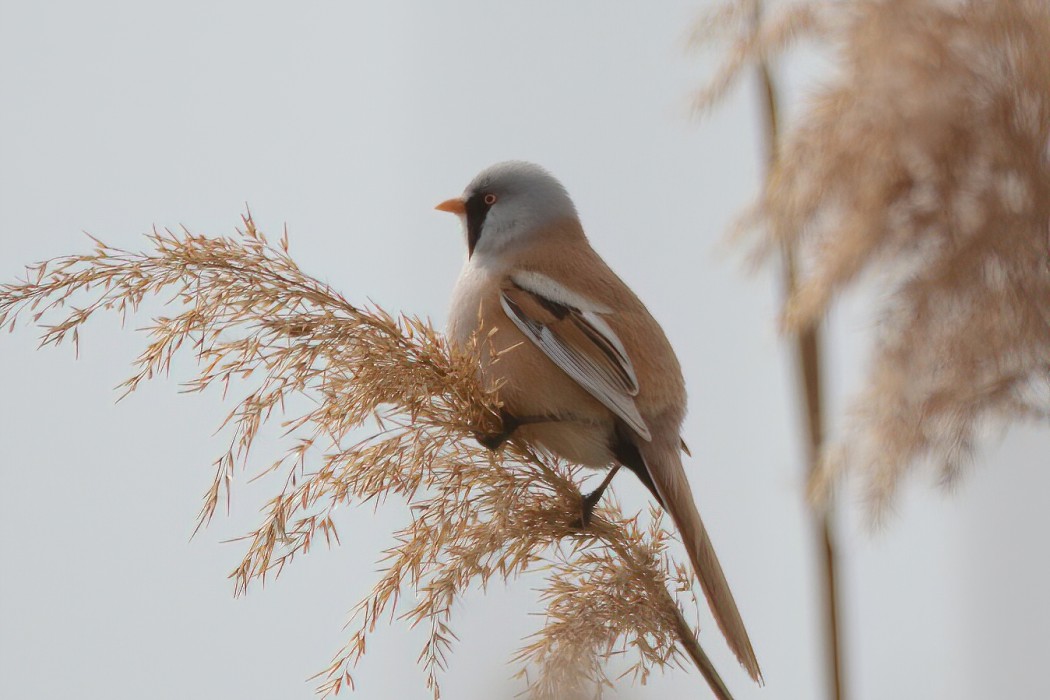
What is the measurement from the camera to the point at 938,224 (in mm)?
1553

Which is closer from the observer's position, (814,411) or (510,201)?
(814,411)

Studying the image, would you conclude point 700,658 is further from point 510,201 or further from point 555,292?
point 510,201

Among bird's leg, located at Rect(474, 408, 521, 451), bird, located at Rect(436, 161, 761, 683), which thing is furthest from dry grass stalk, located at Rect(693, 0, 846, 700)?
bird's leg, located at Rect(474, 408, 521, 451)

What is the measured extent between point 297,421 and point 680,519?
72 centimetres

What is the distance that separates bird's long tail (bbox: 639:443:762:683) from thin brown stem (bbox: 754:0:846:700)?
0.19 metres

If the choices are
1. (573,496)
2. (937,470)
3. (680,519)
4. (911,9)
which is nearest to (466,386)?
(573,496)

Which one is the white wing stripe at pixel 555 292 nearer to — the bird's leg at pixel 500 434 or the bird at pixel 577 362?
the bird at pixel 577 362

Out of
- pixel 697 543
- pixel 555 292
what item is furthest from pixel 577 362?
pixel 697 543

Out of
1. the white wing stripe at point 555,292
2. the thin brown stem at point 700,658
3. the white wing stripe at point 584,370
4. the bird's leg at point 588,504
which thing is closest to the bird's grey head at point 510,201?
the white wing stripe at point 555,292

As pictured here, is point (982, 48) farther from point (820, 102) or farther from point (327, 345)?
point (327, 345)

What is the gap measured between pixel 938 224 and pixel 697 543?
24.3 inches

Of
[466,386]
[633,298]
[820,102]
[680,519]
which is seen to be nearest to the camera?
[466,386]

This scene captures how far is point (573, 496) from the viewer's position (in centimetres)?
159

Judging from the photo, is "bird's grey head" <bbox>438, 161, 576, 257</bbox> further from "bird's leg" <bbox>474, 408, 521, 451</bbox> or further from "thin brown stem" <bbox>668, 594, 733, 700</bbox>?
"thin brown stem" <bbox>668, 594, 733, 700</bbox>
